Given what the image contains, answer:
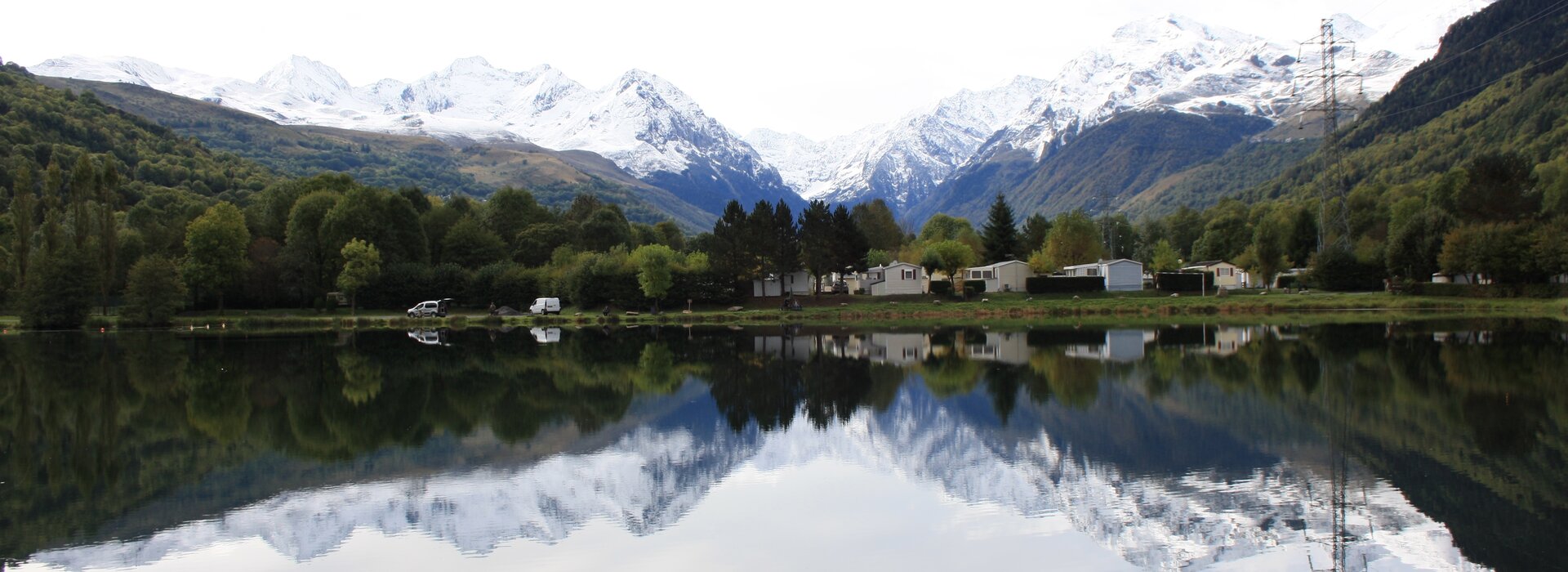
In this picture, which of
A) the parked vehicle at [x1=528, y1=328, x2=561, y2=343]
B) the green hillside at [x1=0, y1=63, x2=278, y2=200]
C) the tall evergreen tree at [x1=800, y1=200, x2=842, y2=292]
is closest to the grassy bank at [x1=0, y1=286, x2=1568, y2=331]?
the tall evergreen tree at [x1=800, y1=200, x2=842, y2=292]

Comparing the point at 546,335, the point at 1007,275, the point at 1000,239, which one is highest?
the point at 1000,239

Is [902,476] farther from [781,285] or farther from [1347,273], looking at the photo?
[781,285]

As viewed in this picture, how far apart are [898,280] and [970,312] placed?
17.0m

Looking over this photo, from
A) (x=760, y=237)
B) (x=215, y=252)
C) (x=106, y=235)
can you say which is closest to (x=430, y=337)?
(x=215, y=252)

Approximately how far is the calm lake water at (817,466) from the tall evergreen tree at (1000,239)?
5826 centimetres

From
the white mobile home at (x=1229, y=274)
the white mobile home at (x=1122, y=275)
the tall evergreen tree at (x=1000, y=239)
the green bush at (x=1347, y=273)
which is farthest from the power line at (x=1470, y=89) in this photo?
the white mobile home at (x=1122, y=275)

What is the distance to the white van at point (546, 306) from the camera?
77.4 meters

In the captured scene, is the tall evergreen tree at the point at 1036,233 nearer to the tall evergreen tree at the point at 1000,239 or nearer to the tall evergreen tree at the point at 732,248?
the tall evergreen tree at the point at 1000,239

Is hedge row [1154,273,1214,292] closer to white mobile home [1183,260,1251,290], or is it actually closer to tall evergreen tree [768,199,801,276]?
white mobile home [1183,260,1251,290]

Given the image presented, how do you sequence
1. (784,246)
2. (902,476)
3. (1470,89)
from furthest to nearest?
(1470,89), (784,246), (902,476)

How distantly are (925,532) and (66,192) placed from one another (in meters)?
126

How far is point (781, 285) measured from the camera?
84500mm

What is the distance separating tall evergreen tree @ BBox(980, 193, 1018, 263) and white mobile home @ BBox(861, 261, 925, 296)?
974 centimetres

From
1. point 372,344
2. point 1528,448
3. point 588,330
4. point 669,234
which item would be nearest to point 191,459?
point 1528,448
